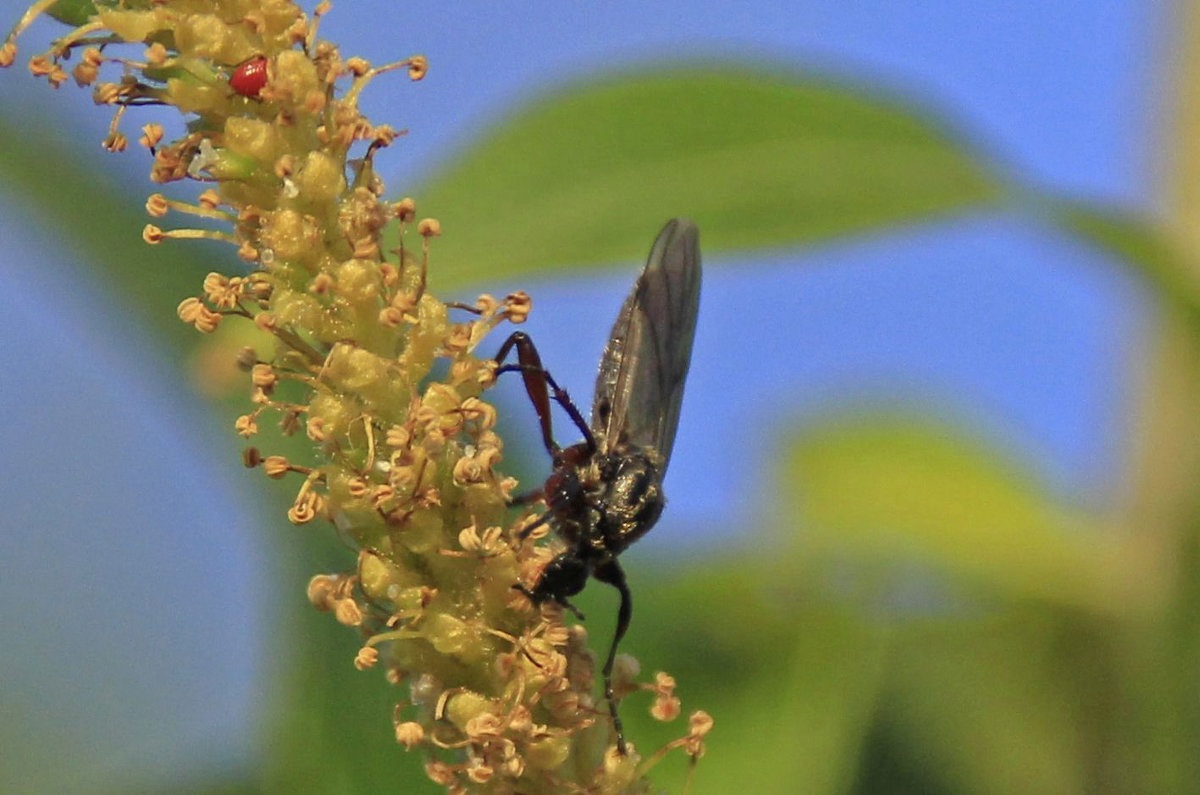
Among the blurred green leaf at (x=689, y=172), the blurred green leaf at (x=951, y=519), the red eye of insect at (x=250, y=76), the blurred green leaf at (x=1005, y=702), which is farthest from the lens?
the blurred green leaf at (x=951, y=519)

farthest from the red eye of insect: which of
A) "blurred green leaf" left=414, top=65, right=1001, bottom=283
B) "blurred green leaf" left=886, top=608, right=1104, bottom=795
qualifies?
"blurred green leaf" left=886, top=608, right=1104, bottom=795

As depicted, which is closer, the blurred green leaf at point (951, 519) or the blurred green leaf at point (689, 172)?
the blurred green leaf at point (689, 172)

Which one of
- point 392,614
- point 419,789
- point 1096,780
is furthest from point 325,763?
point 1096,780

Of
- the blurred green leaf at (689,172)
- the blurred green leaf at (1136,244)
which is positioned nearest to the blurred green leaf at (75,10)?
the blurred green leaf at (689,172)

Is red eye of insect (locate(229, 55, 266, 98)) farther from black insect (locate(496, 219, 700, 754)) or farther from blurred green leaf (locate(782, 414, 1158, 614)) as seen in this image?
blurred green leaf (locate(782, 414, 1158, 614))

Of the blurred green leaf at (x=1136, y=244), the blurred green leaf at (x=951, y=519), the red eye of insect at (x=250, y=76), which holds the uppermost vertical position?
the blurred green leaf at (x=1136, y=244)

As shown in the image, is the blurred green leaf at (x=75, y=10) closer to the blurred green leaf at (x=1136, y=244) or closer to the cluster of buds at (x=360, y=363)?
the cluster of buds at (x=360, y=363)

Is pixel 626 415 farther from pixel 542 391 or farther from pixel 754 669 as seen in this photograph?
pixel 754 669
